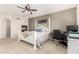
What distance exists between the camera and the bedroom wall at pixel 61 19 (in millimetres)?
1682

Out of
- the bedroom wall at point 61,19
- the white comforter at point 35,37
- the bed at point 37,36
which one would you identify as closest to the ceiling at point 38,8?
the bedroom wall at point 61,19

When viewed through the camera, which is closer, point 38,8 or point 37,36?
point 38,8

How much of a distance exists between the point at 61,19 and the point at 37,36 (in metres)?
0.72

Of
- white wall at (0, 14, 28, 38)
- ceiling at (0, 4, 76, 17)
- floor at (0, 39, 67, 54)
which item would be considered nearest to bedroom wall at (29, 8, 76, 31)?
ceiling at (0, 4, 76, 17)

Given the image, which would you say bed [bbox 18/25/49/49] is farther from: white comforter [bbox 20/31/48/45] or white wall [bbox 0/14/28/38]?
white wall [bbox 0/14/28/38]

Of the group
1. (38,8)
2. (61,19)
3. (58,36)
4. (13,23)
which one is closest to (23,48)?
(13,23)

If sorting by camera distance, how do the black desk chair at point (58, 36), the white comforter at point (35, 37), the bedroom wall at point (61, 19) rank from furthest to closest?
the white comforter at point (35, 37), the black desk chair at point (58, 36), the bedroom wall at point (61, 19)

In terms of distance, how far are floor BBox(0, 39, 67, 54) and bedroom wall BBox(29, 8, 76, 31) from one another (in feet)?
1.51

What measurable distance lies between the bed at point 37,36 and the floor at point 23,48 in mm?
124

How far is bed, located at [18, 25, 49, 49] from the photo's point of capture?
1.90 metres

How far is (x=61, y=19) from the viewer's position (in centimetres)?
181

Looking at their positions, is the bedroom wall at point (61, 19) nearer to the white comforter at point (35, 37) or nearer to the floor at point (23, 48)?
the white comforter at point (35, 37)

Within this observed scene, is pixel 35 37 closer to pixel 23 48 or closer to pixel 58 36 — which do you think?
pixel 23 48
